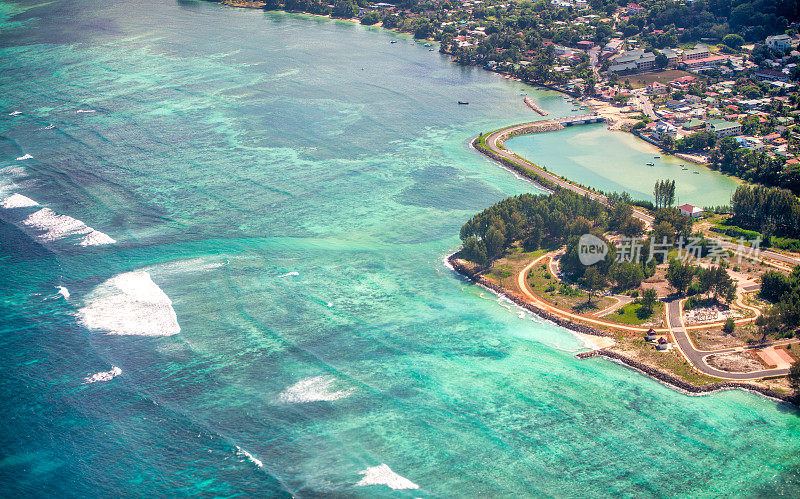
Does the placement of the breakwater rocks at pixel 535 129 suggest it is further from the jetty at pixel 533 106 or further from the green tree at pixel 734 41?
the green tree at pixel 734 41

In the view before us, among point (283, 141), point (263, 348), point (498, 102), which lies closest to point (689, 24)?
point (498, 102)

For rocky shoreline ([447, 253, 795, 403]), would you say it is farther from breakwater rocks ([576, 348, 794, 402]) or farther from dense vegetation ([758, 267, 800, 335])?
dense vegetation ([758, 267, 800, 335])

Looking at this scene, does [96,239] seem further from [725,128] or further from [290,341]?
[725,128]

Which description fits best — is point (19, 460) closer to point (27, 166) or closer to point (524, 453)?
point (524, 453)

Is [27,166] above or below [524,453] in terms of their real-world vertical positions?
above

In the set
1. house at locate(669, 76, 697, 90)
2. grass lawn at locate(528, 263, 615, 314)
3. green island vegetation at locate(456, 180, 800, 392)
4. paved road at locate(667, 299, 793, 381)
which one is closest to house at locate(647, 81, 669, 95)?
house at locate(669, 76, 697, 90)

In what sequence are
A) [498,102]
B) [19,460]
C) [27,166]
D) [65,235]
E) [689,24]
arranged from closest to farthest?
1. [19,460]
2. [65,235]
3. [27,166]
4. [498,102]
5. [689,24]

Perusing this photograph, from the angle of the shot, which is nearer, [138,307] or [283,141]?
[138,307]
